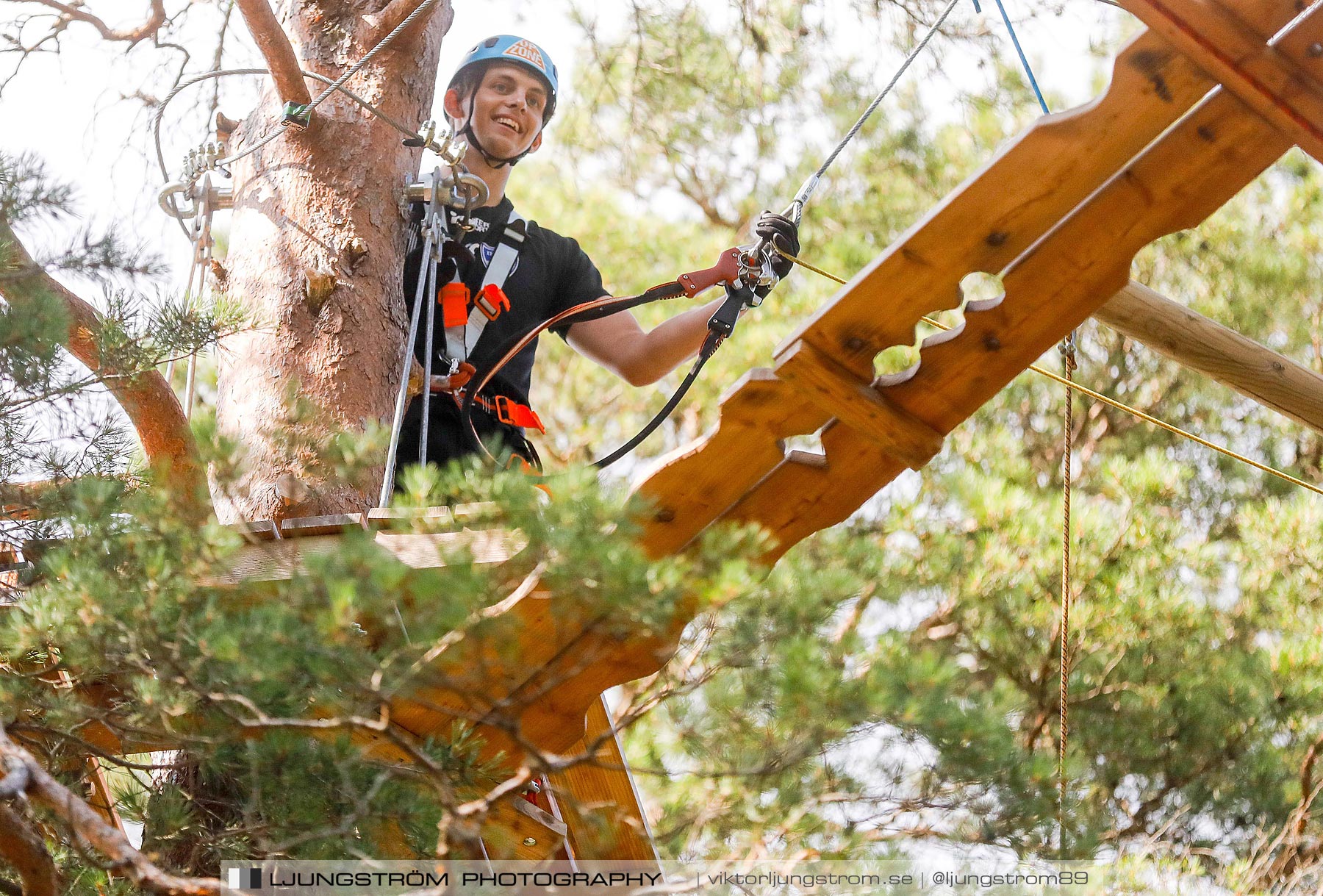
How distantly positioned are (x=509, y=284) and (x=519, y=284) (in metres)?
0.03

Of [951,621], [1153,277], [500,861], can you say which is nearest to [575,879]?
[500,861]

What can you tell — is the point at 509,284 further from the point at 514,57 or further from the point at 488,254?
the point at 514,57

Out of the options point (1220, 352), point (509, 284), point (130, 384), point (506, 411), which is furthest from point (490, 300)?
point (1220, 352)

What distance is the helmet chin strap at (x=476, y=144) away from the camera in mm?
3109

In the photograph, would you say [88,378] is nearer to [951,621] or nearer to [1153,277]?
[951,621]

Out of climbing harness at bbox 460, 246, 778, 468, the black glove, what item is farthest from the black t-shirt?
the black glove

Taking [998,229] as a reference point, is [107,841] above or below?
below

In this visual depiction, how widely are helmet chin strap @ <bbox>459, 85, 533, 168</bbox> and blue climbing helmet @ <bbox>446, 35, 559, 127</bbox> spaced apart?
0.23 ft

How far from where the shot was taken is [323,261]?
2.78m

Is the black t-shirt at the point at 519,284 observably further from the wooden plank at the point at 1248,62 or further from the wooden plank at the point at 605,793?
the wooden plank at the point at 1248,62

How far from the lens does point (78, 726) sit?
76.3 inches

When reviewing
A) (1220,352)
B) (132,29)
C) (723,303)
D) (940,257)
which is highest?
(132,29)

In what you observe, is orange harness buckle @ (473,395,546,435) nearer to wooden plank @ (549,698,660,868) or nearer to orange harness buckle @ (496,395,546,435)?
orange harness buckle @ (496,395,546,435)

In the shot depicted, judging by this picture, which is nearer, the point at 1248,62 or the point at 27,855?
the point at 27,855
